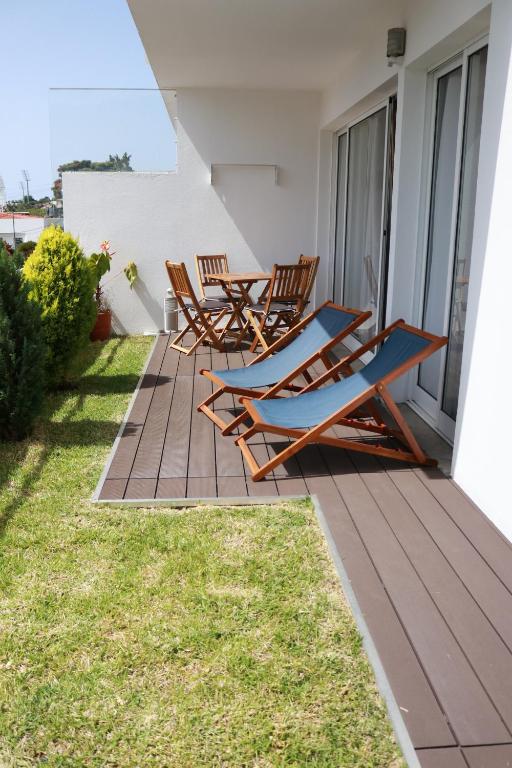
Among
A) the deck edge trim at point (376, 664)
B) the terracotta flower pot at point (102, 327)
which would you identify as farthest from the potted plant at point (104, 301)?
the deck edge trim at point (376, 664)

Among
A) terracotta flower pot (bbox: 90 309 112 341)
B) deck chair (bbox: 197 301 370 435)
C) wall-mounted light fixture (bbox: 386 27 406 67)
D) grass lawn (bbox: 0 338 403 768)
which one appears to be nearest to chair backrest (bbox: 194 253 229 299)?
terracotta flower pot (bbox: 90 309 112 341)

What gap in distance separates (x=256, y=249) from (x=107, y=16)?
497 cm

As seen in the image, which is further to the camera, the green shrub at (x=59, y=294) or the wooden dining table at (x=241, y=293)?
the wooden dining table at (x=241, y=293)

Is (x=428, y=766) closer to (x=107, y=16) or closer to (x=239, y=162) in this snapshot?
(x=239, y=162)

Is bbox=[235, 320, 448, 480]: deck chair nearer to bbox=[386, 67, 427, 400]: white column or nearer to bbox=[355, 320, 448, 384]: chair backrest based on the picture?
bbox=[355, 320, 448, 384]: chair backrest

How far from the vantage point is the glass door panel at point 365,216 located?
257 inches

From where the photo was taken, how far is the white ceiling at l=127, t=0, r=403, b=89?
5.25 meters

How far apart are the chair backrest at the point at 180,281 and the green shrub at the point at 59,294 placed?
1413mm

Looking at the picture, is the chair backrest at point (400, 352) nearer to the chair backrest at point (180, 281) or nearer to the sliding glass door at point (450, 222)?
the sliding glass door at point (450, 222)

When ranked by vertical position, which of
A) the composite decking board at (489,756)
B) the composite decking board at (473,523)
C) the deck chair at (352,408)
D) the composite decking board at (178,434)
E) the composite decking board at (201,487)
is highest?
the deck chair at (352,408)

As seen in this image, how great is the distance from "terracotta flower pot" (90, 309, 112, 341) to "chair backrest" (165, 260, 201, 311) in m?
1.40

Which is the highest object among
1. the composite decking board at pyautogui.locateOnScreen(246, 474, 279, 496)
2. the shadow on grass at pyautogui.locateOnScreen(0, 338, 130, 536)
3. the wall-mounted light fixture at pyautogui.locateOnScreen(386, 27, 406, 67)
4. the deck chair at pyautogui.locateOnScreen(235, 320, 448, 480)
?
the wall-mounted light fixture at pyautogui.locateOnScreen(386, 27, 406, 67)

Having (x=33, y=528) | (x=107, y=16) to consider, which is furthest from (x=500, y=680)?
(x=107, y=16)

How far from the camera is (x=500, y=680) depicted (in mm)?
2285
